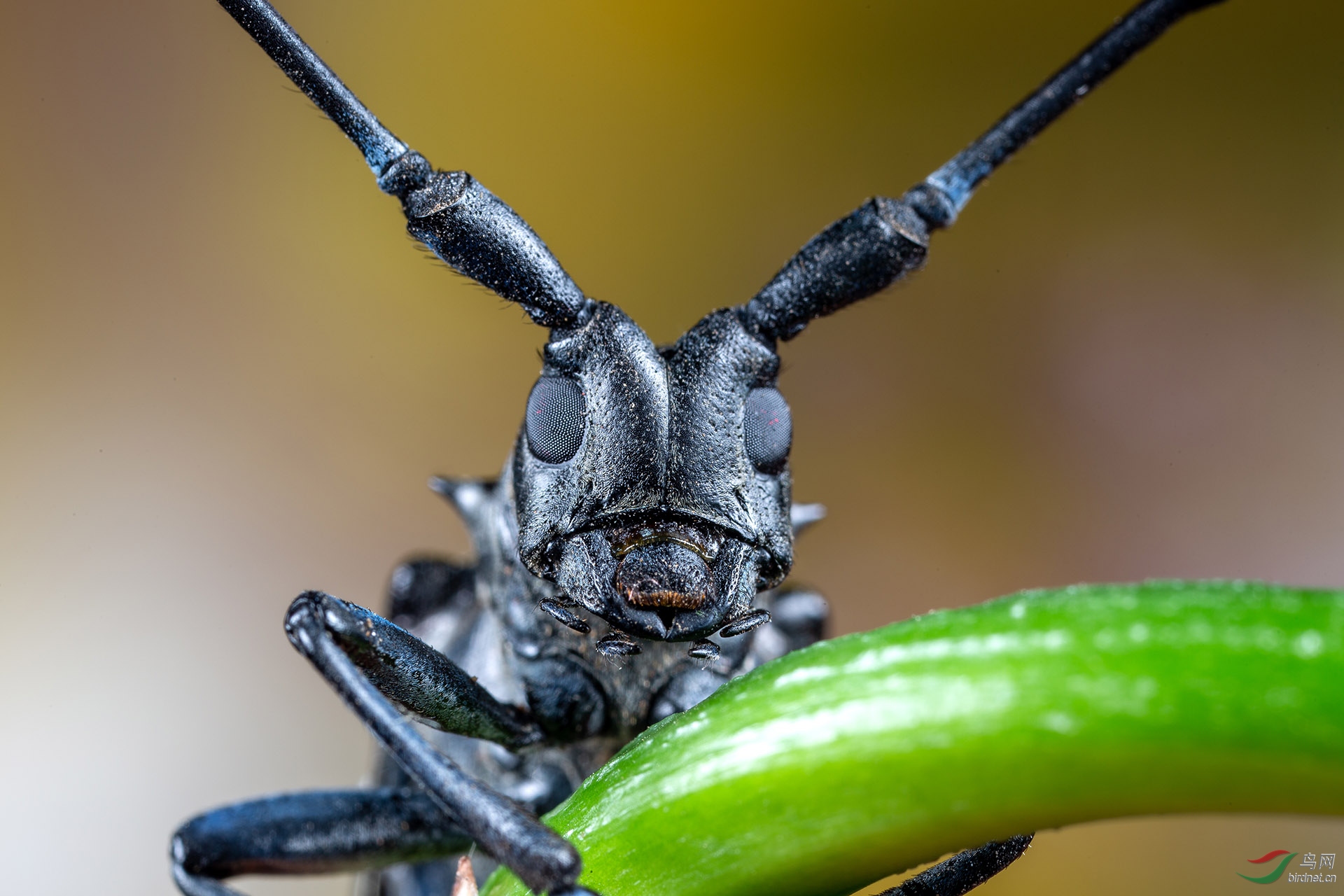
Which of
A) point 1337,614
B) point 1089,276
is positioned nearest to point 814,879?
point 1337,614

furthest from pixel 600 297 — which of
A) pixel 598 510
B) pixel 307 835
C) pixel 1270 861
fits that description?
pixel 1270 861

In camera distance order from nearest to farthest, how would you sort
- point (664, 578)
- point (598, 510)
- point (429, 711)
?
1. point (664, 578)
2. point (598, 510)
3. point (429, 711)

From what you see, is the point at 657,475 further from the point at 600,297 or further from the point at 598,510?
the point at 600,297

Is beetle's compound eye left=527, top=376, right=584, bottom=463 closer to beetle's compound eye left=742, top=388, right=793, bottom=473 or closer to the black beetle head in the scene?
the black beetle head

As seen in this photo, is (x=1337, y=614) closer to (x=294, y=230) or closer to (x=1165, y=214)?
(x=1165, y=214)

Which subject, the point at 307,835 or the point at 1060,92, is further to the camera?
the point at 307,835

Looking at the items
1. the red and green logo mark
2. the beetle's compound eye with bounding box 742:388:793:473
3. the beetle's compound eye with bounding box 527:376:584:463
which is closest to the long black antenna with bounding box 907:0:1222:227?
the beetle's compound eye with bounding box 742:388:793:473
